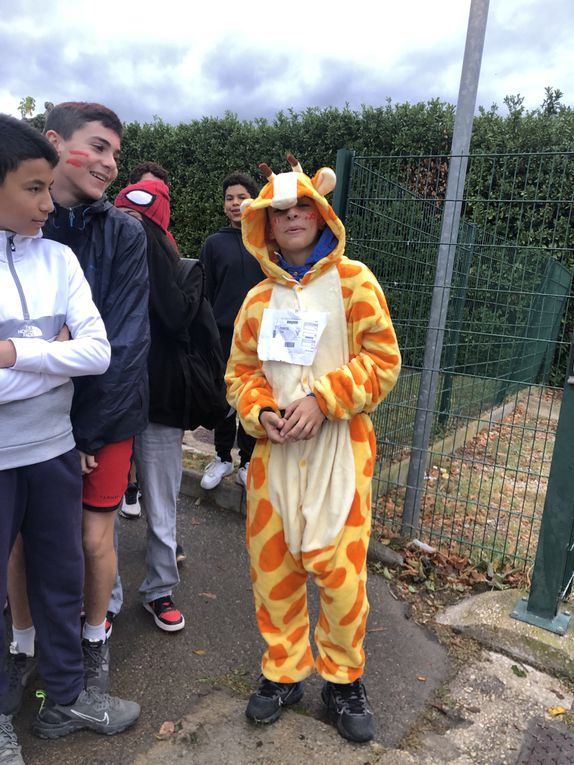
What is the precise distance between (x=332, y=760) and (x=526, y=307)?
473 centimetres

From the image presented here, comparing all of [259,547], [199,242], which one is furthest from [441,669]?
[199,242]

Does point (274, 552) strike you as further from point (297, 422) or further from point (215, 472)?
point (215, 472)

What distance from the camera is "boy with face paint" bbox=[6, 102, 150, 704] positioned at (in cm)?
193

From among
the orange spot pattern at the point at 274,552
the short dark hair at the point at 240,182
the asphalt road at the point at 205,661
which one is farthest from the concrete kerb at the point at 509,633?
the short dark hair at the point at 240,182

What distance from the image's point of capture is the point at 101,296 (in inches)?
78.7

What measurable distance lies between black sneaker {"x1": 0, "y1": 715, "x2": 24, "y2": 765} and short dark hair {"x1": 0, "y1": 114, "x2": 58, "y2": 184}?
1716 millimetres

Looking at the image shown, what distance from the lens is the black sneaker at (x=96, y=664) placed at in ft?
6.77

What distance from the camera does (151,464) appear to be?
250cm

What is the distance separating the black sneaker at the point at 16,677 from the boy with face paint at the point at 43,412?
23mm

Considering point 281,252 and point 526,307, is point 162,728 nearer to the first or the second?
point 281,252

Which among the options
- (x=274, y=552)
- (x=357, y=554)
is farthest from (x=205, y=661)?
(x=357, y=554)

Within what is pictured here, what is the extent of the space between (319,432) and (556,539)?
4.84ft

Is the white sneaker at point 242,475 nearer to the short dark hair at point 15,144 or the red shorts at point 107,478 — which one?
the red shorts at point 107,478

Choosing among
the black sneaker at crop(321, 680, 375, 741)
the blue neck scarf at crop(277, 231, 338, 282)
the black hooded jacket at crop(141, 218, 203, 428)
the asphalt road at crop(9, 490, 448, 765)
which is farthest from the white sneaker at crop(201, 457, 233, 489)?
the blue neck scarf at crop(277, 231, 338, 282)
